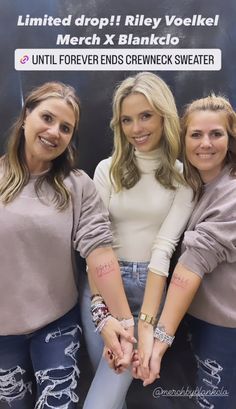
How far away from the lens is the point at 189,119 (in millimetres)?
1593

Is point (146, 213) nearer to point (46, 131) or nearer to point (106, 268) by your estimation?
point (106, 268)

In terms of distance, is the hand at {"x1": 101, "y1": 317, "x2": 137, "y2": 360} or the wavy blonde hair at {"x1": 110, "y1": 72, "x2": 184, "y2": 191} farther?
the wavy blonde hair at {"x1": 110, "y1": 72, "x2": 184, "y2": 191}

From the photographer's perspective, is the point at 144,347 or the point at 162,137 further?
the point at 162,137

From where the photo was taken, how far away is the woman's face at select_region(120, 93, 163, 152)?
5.32ft

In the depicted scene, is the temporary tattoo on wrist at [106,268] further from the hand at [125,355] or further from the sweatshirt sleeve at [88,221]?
the hand at [125,355]

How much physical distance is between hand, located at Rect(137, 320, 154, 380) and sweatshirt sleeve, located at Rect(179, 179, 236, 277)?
30cm

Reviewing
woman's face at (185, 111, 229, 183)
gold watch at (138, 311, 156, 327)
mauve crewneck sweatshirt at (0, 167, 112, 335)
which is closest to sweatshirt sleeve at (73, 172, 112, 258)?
mauve crewneck sweatshirt at (0, 167, 112, 335)

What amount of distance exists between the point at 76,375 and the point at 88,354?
20 cm

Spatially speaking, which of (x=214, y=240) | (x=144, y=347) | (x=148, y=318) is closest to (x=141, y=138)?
(x=214, y=240)

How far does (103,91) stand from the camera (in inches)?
70.6

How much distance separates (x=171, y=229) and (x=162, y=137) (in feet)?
1.30

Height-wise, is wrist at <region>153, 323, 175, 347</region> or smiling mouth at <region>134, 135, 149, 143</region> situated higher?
smiling mouth at <region>134, 135, 149, 143</region>

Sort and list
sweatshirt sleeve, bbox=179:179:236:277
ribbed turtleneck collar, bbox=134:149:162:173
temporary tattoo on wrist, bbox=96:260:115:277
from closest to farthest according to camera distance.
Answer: sweatshirt sleeve, bbox=179:179:236:277 → temporary tattoo on wrist, bbox=96:260:115:277 → ribbed turtleneck collar, bbox=134:149:162:173

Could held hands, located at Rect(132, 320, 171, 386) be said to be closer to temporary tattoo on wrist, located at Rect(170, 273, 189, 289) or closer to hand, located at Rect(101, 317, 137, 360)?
hand, located at Rect(101, 317, 137, 360)
